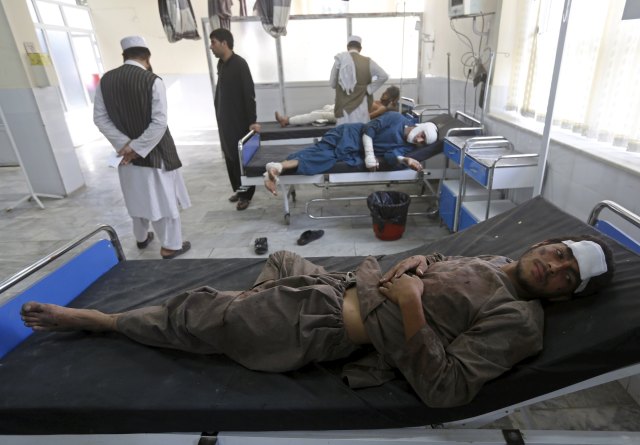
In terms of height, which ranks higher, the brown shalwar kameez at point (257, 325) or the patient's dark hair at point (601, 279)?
the patient's dark hair at point (601, 279)

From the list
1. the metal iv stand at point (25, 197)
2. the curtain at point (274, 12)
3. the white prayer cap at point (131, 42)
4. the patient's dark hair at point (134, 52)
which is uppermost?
the curtain at point (274, 12)

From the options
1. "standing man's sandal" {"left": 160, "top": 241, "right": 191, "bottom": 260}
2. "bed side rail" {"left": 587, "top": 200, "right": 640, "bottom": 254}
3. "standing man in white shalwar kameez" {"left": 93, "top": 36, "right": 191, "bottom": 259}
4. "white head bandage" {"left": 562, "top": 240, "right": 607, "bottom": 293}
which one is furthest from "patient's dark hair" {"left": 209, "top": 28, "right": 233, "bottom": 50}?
"white head bandage" {"left": 562, "top": 240, "right": 607, "bottom": 293}

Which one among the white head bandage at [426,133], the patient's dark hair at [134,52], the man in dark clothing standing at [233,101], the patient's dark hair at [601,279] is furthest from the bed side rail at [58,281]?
the white head bandage at [426,133]

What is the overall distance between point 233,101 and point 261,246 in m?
1.83

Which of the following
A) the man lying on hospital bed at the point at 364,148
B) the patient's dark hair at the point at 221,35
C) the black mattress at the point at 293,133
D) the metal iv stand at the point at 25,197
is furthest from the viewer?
the black mattress at the point at 293,133

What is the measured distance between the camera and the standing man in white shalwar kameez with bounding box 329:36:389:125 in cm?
453

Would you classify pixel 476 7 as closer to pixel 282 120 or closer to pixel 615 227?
pixel 615 227

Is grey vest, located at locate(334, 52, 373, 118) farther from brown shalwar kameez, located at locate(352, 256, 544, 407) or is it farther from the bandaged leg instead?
brown shalwar kameez, located at locate(352, 256, 544, 407)

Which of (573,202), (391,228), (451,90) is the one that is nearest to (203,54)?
(451,90)

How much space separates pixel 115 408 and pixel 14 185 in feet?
18.4

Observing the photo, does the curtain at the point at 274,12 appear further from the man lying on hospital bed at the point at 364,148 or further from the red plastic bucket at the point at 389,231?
the red plastic bucket at the point at 389,231

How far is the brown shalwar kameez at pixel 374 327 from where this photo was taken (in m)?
1.25

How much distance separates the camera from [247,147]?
3887 mm

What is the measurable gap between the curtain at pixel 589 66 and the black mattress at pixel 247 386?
109 cm
